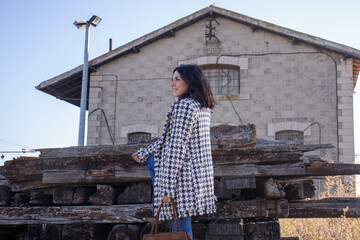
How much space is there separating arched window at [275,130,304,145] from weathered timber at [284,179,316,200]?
28.0ft

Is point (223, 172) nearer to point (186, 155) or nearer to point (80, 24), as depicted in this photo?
point (186, 155)

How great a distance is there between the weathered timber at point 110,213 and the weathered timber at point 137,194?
4.8 inches

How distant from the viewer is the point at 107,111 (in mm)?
14539

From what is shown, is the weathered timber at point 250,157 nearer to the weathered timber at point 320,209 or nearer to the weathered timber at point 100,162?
the weathered timber at point 100,162

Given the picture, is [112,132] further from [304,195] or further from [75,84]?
[304,195]

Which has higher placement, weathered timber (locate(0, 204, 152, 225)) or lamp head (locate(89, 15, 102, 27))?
lamp head (locate(89, 15, 102, 27))

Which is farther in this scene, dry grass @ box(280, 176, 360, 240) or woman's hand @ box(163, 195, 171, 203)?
dry grass @ box(280, 176, 360, 240)

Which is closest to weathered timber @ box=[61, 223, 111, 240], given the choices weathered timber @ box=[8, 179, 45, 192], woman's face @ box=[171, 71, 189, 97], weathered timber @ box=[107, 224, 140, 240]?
weathered timber @ box=[107, 224, 140, 240]

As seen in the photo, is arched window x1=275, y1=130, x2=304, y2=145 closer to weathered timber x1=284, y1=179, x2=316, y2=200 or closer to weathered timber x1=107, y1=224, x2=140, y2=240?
weathered timber x1=284, y1=179, x2=316, y2=200

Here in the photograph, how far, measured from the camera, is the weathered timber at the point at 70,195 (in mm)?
4773

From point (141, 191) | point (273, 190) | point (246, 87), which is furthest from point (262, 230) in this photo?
point (246, 87)

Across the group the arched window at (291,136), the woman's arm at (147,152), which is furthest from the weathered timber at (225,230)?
the arched window at (291,136)

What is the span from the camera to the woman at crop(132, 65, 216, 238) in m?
3.44

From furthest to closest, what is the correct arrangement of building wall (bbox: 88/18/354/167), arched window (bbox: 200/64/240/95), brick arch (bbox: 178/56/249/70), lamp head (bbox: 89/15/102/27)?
1. arched window (bbox: 200/64/240/95)
2. brick arch (bbox: 178/56/249/70)
3. lamp head (bbox: 89/15/102/27)
4. building wall (bbox: 88/18/354/167)
